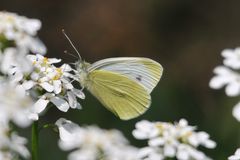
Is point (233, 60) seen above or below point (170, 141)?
above

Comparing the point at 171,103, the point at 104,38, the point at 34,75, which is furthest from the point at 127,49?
the point at 34,75

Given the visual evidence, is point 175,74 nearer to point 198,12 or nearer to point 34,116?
point 198,12

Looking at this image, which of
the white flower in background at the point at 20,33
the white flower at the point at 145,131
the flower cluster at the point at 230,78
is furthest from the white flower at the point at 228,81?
the white flower in background at the point at 20,33

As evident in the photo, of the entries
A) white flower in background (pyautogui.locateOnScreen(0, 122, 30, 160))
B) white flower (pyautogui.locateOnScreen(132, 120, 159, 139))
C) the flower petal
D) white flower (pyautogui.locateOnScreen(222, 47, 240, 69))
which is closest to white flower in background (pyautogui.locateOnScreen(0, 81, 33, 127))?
white flower in background (pyautogui.locateOnScreen(0, 122, 30, 160))

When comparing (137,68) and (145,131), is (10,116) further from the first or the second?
(137,68)

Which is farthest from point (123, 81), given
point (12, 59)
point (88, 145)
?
point (12, 59)

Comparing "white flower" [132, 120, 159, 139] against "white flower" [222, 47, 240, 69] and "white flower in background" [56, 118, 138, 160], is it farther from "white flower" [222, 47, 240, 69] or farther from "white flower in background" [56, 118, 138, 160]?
"white flower" [222, 47, 240, 69]

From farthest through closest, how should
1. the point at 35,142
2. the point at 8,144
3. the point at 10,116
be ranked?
the point at 35,142 < the point at 8,144 < the point at 10,116
